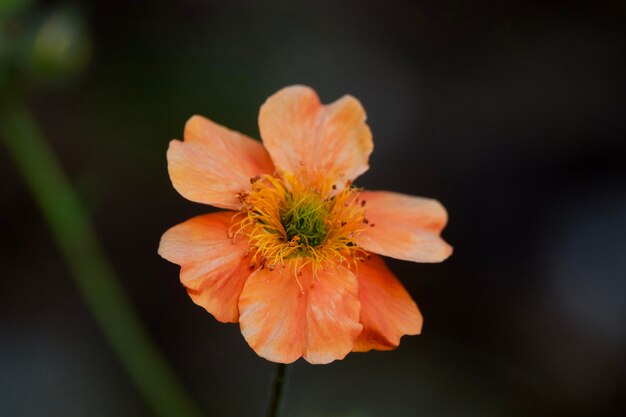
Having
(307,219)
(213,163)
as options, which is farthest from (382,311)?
(213,163)

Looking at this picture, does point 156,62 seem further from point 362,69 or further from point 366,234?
point 366,234

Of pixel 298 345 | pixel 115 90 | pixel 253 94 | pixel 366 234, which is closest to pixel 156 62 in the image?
pixel 115 90

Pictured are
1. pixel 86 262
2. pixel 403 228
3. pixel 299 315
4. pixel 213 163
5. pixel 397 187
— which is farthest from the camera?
pixel 397 187

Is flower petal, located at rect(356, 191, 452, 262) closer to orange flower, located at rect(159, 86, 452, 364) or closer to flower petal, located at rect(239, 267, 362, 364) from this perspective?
orange flower, located at rect(159, 86, 452, 364)

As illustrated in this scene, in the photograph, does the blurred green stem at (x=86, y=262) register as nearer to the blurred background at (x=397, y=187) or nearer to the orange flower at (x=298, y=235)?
the blurred background at (x=397, y=187)

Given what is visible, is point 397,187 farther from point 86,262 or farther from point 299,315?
point 299,315

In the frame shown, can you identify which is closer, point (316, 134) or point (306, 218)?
point (306, 218)

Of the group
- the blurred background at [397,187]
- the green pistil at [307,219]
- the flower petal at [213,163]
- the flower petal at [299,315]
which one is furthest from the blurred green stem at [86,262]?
the flower petal at [299,315]
